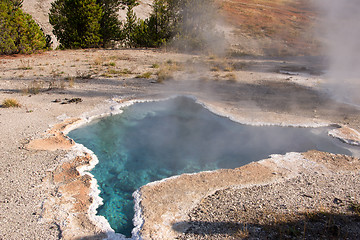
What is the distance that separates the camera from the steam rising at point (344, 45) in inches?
111

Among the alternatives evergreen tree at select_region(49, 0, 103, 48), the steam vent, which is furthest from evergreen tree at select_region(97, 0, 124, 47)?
the steam vent

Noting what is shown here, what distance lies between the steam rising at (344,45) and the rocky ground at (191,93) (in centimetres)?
66

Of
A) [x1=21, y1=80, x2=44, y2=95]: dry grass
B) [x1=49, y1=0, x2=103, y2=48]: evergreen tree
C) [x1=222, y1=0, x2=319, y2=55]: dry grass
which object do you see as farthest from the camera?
[x1=222, y1=0, x2=319, y2=55]: dry grass

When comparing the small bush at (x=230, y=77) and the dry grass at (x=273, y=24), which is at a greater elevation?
the dry grass at (x=273, y=24)

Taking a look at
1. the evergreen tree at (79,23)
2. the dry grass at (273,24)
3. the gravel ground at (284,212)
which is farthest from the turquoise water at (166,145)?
the dry grass at (273,24)

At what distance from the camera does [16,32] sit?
508 inches

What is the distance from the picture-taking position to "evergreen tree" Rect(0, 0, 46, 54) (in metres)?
12.3

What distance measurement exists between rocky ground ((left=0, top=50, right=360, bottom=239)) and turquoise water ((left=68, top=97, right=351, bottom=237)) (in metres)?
0.49

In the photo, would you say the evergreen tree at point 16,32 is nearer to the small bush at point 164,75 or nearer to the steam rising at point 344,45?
the small bush at point 164,75

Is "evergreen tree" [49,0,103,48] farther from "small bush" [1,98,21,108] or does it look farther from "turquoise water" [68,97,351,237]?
"turquoise water" [68,97,351,237]

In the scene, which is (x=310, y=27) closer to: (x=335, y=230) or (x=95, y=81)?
(x=95, y=81)

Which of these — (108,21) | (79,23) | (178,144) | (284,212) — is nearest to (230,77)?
(178,144)

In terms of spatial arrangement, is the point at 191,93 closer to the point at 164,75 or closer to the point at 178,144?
the point at 164,75

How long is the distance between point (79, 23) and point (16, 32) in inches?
141
